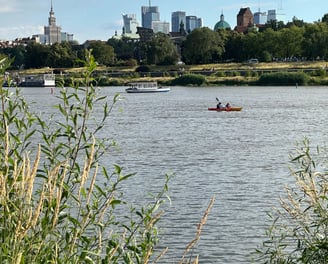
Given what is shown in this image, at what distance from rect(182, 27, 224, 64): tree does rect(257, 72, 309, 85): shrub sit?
1078 inches

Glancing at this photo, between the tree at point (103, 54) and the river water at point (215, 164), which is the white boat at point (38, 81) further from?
the river water at point (215, 164)

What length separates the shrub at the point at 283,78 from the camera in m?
118

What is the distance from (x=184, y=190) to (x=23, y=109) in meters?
16.8

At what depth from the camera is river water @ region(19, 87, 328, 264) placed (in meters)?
18.9

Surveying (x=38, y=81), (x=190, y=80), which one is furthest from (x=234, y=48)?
(x=38, y=81)

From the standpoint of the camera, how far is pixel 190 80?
132 m

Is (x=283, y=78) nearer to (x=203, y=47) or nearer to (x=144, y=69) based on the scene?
(x=203, y=47)

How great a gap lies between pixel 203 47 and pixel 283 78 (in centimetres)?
3250

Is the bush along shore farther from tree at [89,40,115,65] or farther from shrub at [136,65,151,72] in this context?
tree at [89,40,115,65]

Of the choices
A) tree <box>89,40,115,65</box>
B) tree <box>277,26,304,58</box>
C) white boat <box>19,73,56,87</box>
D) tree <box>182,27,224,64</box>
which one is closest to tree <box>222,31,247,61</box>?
tree <box>182,27,224,64</box>

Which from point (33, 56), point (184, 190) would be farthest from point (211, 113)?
point (33, 56)

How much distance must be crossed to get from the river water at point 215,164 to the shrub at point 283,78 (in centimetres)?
4980

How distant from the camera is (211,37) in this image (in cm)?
14750

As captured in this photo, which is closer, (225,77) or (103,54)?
(225,77)
